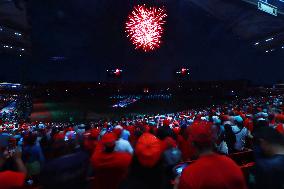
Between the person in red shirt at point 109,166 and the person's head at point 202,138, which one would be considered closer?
the person's head at point 202,138

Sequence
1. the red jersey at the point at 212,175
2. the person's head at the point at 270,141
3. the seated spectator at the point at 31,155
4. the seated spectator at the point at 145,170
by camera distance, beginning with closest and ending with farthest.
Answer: the red jersey at the point at 212,175 → the person's head at the point at 270,141 → the seated spectator at the point at 145,170 → the seated spectator at the point at 31,155

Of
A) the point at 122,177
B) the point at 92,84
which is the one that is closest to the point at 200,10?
the point at 122,177

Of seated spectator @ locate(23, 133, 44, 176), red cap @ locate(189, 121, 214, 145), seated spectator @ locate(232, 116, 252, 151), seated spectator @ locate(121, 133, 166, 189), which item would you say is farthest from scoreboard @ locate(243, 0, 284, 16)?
red cap @ locate(189, 121, 214, 145)

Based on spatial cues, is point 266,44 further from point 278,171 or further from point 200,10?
point 278,171

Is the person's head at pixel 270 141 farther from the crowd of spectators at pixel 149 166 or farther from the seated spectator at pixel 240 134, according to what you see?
the seated spectator at pixel 240 134

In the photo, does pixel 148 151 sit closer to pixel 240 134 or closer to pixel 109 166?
pixel 109 166

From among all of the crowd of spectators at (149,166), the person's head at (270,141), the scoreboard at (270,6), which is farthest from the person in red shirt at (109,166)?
the scoreboard at (270,6)

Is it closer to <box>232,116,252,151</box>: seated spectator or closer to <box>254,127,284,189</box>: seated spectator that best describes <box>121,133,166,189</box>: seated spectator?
<box>254,127,284,189</box>: seated spectator

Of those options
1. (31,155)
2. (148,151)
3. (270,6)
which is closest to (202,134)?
(148,151)
